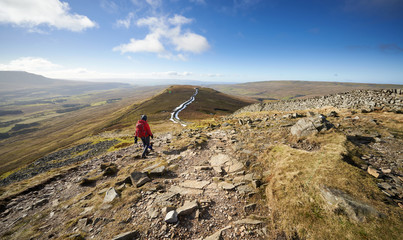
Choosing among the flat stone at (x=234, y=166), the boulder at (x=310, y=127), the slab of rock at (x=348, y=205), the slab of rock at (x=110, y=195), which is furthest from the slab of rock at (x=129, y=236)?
the boulder at (x=310, y=127)

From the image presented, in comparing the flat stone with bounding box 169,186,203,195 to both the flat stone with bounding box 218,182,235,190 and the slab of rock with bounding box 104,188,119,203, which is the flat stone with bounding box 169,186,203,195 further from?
the slab of rock with bounding box 104,188,119,203

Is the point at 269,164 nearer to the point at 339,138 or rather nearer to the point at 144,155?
the point at 339,138

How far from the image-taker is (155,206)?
8.29 meters

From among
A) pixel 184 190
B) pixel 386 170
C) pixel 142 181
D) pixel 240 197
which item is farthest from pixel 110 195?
pixel 386 170

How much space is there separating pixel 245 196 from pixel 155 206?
5117mm

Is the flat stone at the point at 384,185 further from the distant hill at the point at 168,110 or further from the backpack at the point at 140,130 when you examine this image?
the distant hill at the point at 168,110

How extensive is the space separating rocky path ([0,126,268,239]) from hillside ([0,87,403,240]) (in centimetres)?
6

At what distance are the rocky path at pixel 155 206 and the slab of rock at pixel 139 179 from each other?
7cm

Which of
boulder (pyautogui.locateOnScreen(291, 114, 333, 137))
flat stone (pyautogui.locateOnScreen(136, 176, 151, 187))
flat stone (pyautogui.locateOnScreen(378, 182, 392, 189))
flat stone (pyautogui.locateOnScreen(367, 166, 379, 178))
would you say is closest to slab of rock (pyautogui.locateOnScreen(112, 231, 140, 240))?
flat stone (pyautogui.locateOnScreen(136, 176, 151, 187))

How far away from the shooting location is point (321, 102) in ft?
114

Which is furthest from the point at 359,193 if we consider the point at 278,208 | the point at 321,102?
the point at 321,102

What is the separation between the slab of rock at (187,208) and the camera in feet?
24.7

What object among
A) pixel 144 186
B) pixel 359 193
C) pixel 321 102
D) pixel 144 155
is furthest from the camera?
pixel 321 102

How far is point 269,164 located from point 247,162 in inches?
61.8
